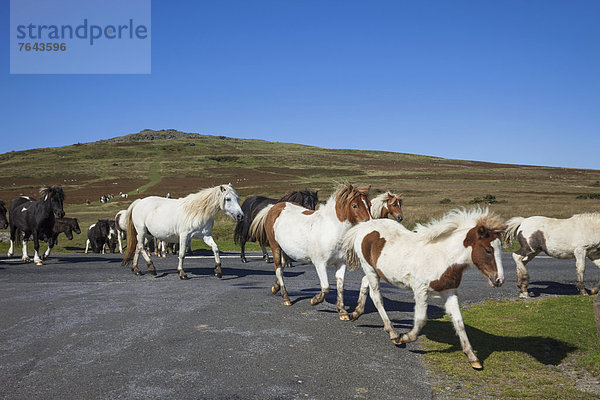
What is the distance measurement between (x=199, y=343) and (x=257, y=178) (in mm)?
101755

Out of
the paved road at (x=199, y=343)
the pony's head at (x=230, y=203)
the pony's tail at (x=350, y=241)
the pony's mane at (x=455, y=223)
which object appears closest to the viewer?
the paved road at (x=199, y=343)

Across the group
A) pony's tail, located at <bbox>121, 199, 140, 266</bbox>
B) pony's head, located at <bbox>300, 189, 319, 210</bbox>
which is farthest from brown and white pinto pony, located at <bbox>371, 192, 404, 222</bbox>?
pony's tail, located at <bbox>121, 199, 140, 266</bbox>

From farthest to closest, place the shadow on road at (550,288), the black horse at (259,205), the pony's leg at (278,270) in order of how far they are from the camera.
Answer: the black horse at (259,205) < the shadow on road at (550,288) < the pony's leg at (278,270)

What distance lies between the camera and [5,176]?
373 ft

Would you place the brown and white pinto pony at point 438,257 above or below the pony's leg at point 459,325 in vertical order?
above

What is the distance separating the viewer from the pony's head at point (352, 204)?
923 cm

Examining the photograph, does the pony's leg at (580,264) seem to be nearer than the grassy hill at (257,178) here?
Yes

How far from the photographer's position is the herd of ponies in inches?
271

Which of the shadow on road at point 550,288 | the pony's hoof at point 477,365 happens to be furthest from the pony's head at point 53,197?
the shadow on road at point 550,288

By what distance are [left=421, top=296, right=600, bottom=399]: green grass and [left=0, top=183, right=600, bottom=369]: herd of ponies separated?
18.0 inches

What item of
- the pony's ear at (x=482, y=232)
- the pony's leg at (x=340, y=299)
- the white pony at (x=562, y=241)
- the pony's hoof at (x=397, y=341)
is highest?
the pony's ear at (x=482, y=232)

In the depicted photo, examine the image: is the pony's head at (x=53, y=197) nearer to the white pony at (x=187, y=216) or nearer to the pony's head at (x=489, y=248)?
the white pony at (x=187, y=216)

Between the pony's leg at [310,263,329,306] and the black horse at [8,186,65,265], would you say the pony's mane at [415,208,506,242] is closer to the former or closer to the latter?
the pony's leg at [310,263,329,306]

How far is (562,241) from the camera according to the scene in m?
12.2
